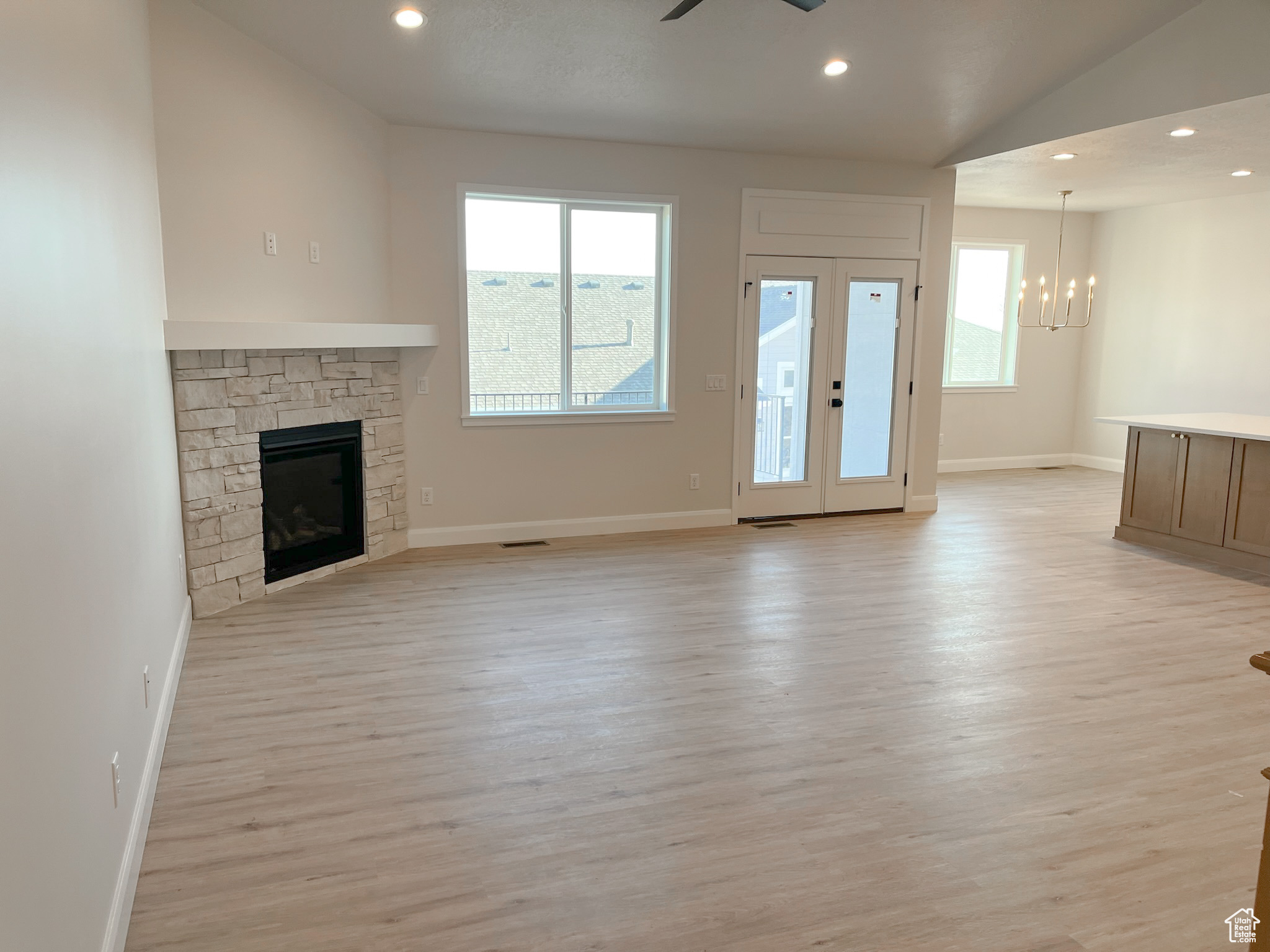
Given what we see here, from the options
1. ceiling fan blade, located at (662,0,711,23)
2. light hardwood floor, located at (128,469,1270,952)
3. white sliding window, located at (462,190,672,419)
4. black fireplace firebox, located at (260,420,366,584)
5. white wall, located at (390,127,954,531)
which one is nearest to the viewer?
light hardwood floor, located at (128,469,1270,952)

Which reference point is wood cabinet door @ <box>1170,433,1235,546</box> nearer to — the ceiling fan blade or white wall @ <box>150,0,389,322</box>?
the ceiling fan blade

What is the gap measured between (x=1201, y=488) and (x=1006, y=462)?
3896 millimetres

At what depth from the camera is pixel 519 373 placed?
6.10 meters

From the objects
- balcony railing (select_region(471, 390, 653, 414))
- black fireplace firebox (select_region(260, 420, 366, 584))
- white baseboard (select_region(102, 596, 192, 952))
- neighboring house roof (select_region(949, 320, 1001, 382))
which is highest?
neighboring house roof (select_region(949, 320, 1001, 382))

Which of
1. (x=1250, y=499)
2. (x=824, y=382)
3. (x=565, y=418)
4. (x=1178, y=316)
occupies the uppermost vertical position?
(x=1178, y=316)

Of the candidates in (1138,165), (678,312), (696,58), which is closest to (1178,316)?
(1138,165)

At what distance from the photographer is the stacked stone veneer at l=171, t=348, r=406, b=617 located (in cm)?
424

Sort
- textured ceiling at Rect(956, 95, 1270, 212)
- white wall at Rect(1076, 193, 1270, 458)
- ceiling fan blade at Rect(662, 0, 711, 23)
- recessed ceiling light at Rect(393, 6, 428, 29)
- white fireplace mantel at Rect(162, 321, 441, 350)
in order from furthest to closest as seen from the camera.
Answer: white wall at Rect(1076, 193, 1270, 458) → textured ceiling at Rect(956, 95, 1270, 212) → recessed ceiling light at Rect(393, 6, 428, 29) → white fireplace mantel at Rect(162, 321, 441, 350) → ceiling fan blade at Rect(662, 0, 711, 23)

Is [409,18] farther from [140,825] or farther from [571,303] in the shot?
[140,825]

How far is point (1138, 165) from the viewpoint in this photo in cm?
660

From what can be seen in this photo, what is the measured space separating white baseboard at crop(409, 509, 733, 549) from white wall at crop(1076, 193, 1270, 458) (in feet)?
17.6

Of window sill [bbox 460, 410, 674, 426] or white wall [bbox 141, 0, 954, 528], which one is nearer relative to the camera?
white wall [bbox 141, 0, 954, 528]

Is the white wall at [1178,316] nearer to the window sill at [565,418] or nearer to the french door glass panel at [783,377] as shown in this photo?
the french door glass panel at [783,377]

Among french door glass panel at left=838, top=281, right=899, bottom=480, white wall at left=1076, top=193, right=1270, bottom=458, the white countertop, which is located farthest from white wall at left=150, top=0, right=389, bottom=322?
white wall at left=1076, top=193, right=1270, bottom=458
